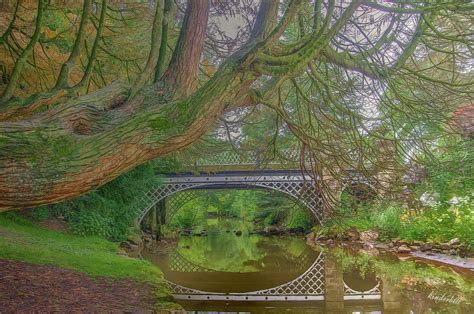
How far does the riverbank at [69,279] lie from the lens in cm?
459

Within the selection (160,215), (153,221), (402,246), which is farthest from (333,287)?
(160,215)

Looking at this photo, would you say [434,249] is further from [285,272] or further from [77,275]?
[77,275]

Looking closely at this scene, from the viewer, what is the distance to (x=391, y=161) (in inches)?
189

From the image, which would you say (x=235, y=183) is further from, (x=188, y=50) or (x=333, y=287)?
(x=188, y=50)

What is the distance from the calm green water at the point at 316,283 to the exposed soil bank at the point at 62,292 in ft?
6.29

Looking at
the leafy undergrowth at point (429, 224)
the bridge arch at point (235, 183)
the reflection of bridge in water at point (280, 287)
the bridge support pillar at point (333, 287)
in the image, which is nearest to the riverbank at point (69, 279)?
the reflection of bridge in water at point (280, 287)

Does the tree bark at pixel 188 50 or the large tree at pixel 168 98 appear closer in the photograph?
the large tree at pixel 168 98

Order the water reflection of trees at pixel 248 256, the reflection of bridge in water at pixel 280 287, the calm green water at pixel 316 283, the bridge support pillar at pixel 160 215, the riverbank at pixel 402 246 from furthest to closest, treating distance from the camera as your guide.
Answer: the bridge support pillar at pixel 160 215
the water reflection of trees at pixel 248 256
the riverbank at pixel 402 246
the reflection of bridge in water at pixel 280 287
the calm green water at pixel 316 283

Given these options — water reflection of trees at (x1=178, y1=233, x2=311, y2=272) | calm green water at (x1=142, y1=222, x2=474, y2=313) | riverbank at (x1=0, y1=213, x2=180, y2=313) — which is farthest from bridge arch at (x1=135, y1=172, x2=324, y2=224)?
riverbank at (x1=0, y1=213, x2=180, y2=313)

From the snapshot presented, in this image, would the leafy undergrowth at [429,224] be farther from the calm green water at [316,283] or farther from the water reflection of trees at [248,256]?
the water reflection of trees at [248,256]

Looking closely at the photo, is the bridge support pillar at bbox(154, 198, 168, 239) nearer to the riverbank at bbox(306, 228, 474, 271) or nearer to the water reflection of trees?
the water reflection of trees

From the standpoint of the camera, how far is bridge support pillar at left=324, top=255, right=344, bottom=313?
830cm

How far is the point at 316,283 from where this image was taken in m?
10.4

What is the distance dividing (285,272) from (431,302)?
17.5 ft
